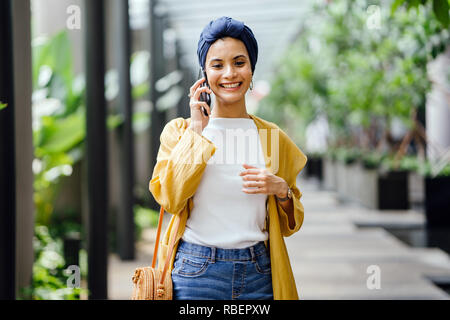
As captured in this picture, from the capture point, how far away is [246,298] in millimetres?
1453

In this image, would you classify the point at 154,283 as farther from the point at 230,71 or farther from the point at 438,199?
the point at 438,199

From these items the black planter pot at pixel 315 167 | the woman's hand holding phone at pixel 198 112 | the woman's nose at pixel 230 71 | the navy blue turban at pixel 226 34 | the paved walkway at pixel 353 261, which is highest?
the black planter pot at pixel 315 167

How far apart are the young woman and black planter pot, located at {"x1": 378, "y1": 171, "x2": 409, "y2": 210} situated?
823 centimetres

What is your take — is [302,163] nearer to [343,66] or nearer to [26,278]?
[26,278]

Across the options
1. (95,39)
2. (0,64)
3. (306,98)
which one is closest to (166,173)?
(0,64)

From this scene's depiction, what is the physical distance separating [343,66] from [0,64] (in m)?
7.22

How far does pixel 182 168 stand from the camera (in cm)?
138

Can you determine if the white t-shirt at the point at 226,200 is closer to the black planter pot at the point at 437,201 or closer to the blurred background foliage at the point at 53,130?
the blurred background foliage at the point at 53,130

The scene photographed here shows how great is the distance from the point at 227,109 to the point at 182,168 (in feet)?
0.75

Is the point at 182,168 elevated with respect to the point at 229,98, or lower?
lower

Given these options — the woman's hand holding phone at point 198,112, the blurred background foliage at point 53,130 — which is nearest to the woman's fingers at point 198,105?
the woman's hand holding phone at point 198,112

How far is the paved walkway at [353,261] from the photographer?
14.7 ft

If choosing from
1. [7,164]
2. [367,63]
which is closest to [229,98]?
[7,164]

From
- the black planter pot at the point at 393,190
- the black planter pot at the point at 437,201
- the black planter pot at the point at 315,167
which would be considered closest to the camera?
the black planter pot at the point at 437,201
